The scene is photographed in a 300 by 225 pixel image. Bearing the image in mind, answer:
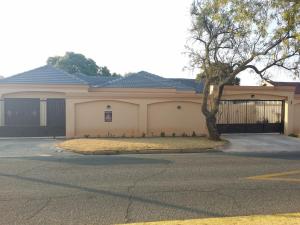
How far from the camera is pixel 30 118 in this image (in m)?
19.3

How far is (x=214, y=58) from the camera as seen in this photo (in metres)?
16.1

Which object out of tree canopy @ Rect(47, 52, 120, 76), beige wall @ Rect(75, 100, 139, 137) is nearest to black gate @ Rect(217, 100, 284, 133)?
beige wall @ Rect(75, 100, 139, 137)

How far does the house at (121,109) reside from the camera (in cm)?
1766

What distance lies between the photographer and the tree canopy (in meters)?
47.2

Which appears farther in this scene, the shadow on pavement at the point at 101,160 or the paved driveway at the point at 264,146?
the paved driveway at the point at 264,146

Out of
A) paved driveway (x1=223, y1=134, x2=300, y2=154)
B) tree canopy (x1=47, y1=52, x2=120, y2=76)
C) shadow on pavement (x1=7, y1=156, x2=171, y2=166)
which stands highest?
tree canopy (x1=47, y1=52, x2=120, y2=76)

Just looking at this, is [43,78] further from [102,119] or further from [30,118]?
[102,119]

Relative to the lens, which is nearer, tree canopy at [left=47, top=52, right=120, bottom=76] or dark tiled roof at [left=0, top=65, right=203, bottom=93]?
dark tiled roof at [left=0, top=65, right=203, bottom=93]

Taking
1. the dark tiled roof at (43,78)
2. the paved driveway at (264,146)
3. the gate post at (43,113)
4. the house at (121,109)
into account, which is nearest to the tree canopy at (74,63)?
the dark tiled roof at (43,78)

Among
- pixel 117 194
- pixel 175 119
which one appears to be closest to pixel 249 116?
pixel 175 119

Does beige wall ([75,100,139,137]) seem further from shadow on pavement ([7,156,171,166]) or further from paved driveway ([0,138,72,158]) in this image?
shadow on pavement ([7,156,171,166])

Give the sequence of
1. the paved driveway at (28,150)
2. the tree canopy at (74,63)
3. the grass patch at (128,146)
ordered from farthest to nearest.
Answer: the tree canopy at (74,63) < the grass patch at (128,146) < the paved driveway at (28,150)

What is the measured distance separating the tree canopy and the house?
87.3 ft

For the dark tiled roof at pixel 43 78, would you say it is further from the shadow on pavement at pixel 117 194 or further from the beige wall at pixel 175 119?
the shadow on pavement at pixel 117 194
